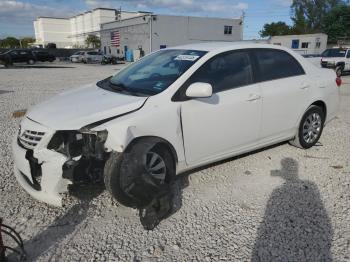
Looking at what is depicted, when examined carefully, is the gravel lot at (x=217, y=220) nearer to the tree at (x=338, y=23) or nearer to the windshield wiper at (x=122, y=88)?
the windshield wiper at (x=122, y=88)

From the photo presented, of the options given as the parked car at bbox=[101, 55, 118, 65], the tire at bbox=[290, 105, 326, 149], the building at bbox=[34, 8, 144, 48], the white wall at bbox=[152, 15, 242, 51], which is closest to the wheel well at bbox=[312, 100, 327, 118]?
the tire at bbox=[290, 105, 326, 149]

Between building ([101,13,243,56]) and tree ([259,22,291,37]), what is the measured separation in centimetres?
2705

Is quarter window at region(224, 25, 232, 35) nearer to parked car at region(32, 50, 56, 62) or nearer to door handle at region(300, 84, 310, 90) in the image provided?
parked car at region(32, 50, 56, 62)

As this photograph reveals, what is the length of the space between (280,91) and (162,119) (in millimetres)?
1953

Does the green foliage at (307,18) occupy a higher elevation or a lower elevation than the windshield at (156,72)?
higher

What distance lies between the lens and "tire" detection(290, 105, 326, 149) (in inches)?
196

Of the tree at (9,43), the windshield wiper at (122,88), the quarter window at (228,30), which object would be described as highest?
the quarter window at (228,30)

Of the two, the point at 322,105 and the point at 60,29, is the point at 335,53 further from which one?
the point at 60,29

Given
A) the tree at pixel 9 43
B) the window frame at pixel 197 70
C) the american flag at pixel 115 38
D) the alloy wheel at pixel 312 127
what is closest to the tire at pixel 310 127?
the alloy wheel at pixel 312 127

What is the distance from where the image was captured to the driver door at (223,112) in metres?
3.62

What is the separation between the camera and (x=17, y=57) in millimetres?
30891

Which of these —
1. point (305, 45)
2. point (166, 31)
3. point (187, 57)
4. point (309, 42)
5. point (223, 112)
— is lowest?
point (223, 112)

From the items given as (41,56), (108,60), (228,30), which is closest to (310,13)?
(228,30)

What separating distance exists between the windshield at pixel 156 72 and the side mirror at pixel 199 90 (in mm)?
265
